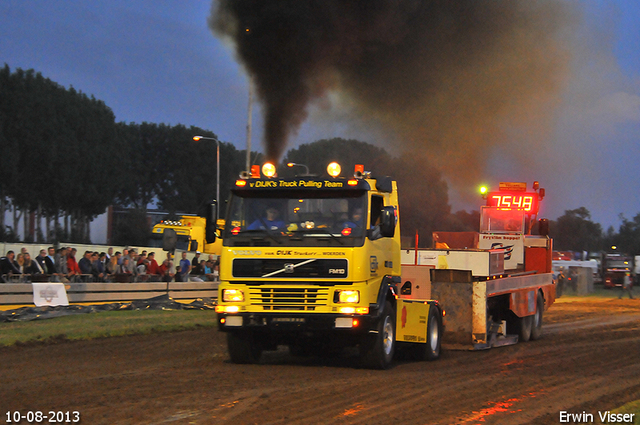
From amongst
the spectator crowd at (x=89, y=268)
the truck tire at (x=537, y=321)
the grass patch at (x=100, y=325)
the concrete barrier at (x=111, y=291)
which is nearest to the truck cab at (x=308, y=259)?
the grass patch at (x=100, y=325)

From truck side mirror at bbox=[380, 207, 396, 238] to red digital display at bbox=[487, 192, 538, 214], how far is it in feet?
28.5

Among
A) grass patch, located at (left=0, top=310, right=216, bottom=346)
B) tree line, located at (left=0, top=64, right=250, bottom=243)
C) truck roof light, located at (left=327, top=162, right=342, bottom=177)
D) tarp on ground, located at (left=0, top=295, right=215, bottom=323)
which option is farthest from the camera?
tree line, located at (left=0, top=64, right=250, bottom=243)

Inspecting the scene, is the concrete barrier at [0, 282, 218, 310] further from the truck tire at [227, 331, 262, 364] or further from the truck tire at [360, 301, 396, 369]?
the truck tire at [360, 301, 396, 369]

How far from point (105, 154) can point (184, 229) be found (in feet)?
87.4

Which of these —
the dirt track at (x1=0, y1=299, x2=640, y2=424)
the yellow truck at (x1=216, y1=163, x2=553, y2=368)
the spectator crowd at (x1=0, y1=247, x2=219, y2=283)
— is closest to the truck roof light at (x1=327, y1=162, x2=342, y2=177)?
the yellow truck at (x1=216, y1=163, x2=553, y2=368)

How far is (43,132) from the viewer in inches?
2014

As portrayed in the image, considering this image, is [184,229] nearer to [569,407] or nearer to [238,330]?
[238,330]

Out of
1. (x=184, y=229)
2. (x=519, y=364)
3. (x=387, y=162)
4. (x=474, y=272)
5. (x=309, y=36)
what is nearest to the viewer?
(x=519, y=364)

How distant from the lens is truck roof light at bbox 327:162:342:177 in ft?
37.1

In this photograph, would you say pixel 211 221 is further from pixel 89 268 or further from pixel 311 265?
pixel 89 268

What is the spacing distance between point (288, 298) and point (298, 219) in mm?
1155

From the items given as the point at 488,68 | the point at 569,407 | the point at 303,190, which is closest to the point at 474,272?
the point at 303,190

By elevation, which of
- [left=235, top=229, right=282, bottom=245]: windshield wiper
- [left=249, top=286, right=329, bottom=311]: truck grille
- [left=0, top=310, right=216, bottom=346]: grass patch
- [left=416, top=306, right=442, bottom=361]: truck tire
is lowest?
[left=0, top=310, right=216, bottom=346]: grass patch

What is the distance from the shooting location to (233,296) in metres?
10.9
